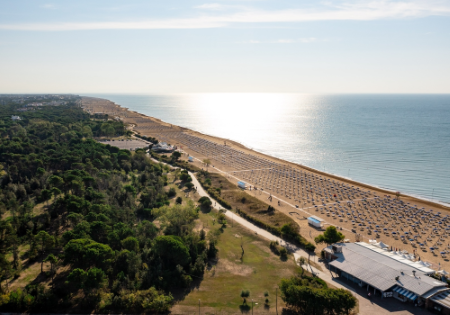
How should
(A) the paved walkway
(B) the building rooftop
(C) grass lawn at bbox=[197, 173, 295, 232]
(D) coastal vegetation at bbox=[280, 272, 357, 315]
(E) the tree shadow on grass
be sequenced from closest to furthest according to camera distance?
(D) coastal vegetation at bbox=[280, 272, 357, 315], (A) the paved walkway, (E) the tree shadow on grass, (B) the building rooftop, (C) grass lawn at bbox=[197, 173, 295, 232]

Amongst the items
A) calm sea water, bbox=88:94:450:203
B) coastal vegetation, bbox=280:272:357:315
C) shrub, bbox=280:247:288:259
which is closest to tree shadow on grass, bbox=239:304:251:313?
coastal vegetation, bbox=280:272:357:315

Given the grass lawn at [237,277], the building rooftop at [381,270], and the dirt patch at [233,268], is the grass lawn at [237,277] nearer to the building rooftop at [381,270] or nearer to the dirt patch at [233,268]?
the dirt patch at [233,268]

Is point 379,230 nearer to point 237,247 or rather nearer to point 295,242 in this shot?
point 295,242

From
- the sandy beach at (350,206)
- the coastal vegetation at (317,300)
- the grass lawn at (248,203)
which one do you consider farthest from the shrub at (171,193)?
the coastal vegetation at (317,300)

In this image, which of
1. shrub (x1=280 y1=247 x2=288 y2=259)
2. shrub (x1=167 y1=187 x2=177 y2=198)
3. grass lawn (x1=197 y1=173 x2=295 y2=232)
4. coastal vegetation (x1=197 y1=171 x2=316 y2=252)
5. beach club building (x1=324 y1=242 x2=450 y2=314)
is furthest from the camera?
shrub (x1=167 y1=187 x2=177 y2=198)

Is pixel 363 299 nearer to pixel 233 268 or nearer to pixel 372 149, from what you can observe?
pixel 233 268

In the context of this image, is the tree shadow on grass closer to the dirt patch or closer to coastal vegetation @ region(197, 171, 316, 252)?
the dirt patch

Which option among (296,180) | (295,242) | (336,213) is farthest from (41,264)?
(296,180)
